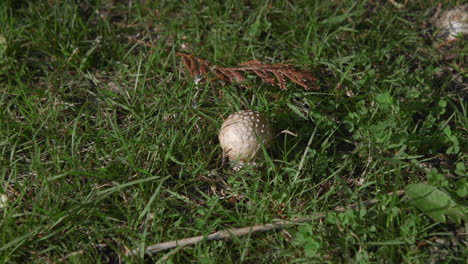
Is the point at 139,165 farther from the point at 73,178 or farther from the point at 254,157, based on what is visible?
the point at 254,157

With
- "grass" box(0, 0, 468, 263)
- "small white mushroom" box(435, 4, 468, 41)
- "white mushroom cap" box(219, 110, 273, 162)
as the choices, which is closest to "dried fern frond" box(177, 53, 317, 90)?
"grass" box(0, 0, 468, 263)

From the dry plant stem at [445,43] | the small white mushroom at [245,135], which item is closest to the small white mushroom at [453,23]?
the dry plant stem at [445,43]

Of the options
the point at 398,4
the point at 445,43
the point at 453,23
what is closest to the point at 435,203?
the point at 445,43

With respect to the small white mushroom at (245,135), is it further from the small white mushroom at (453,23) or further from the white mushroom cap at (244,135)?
the small white mushroom at (453,23)

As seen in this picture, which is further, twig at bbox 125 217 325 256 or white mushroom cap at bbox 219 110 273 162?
white mushroom cap at bbox 219 110 273 162

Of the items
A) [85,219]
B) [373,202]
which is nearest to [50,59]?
[85,219]

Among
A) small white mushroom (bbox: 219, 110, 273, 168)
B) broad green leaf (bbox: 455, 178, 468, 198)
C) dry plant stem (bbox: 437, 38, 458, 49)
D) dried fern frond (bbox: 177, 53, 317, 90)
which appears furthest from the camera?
dry plant stem (bbox: 437, 38, 458, 49)

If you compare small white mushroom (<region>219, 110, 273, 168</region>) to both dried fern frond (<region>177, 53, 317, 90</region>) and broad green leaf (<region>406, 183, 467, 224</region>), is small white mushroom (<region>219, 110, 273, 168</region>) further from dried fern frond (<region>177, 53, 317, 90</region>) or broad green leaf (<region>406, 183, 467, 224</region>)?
broad green leaf (<region>406, 183, 467, 224</region>)
